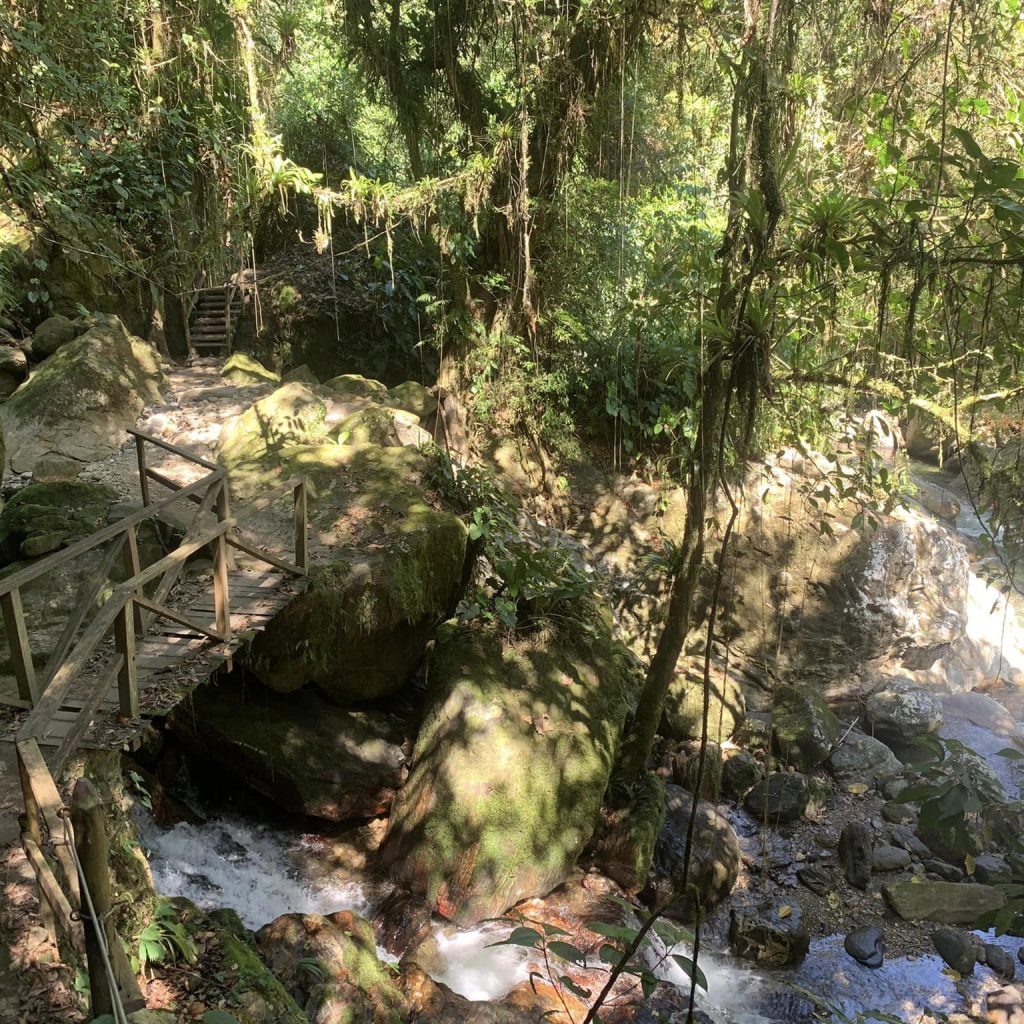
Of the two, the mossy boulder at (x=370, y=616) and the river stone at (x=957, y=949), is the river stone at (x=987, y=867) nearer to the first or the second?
the river stone at (x=957, y=949)

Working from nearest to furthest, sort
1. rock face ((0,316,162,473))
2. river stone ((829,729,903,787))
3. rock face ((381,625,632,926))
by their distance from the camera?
rock face ((381,625,632,926)) → river stone ((829,729,903,787)) → rock face ((0,316,162,473))

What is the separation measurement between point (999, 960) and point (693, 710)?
3.52 m

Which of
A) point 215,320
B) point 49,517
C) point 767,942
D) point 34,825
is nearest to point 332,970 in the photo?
point 34,825

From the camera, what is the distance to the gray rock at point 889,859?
23.9ft

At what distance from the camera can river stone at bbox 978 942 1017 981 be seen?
6191 millimetres

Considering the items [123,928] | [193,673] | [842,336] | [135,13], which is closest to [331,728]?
[193,673]

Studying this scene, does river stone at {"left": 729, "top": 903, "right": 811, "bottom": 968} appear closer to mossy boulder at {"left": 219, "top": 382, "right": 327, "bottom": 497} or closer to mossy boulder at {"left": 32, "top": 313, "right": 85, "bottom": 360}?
mossy boulder at {"left": 219, "top": 382, "right": 327, "bottom": 497}

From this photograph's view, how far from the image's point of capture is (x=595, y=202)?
1033 centimetres

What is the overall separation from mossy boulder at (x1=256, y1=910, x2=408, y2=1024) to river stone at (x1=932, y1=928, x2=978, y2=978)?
4.56 meters

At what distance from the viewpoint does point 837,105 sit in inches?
238

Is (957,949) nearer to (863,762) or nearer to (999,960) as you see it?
(999,960)

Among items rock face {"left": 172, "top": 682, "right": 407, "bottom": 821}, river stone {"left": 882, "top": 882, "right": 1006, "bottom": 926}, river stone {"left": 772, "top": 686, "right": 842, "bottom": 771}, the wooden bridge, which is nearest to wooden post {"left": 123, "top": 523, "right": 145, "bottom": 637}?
the wooden bridge

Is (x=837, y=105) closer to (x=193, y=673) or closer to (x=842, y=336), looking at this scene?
(x=842, y=336)

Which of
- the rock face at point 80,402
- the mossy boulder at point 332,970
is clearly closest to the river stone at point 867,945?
the mossy boulder at point 332,970
